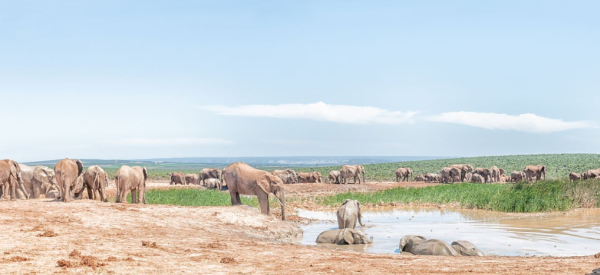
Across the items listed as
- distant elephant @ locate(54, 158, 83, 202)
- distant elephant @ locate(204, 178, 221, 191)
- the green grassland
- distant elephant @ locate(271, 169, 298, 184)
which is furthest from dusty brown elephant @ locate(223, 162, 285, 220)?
the green grassland

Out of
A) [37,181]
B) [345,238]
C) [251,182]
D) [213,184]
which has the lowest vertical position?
[213,184]

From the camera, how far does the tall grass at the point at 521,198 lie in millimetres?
29250

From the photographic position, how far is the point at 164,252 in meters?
12.0

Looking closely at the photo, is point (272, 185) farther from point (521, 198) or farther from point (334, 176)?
point (334, 176)

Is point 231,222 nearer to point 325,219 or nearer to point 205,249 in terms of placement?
point 205,249

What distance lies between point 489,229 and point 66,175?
15.7 meters

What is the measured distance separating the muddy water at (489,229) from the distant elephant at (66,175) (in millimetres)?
8213

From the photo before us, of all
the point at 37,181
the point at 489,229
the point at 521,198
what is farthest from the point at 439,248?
the point at 37,181

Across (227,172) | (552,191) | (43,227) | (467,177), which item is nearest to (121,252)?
(43,227)

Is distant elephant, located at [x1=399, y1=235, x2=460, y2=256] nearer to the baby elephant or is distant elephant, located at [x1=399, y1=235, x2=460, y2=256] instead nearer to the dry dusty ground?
the dry dusty ground

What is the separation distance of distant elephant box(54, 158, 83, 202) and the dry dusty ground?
143cm

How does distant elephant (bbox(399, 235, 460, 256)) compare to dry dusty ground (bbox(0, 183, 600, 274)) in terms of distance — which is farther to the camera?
distant elephant (bbox(399, 235, 460, 256))

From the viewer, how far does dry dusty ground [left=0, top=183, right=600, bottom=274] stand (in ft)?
33.9

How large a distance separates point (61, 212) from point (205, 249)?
5812 mm
